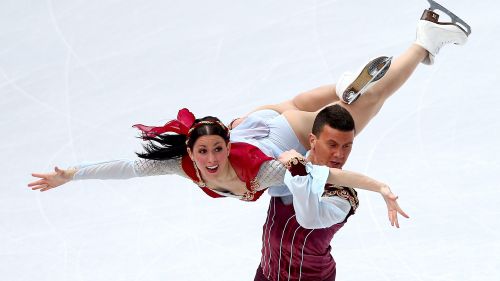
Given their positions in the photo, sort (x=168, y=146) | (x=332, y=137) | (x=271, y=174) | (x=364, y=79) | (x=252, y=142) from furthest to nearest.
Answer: (x=364, y=79), (x=252, y=142), (x=168, y=146), (x=271, y=174), (x=332, y=137)

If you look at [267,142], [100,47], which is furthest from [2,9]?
[267,142]

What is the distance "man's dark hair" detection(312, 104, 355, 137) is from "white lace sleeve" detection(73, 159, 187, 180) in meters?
0.70

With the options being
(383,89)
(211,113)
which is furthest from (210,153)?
(211,113)

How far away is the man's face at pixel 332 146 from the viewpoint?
4156 mm

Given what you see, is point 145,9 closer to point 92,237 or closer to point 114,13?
point 114,13

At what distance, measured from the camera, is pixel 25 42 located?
838 centimetres

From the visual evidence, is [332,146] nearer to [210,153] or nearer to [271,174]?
[271,174]

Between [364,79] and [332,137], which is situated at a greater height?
[364,79]

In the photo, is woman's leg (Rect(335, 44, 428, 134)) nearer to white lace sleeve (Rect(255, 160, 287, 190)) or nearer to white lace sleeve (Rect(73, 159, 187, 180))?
white lace sleeve (Rect(255, 160, 287, 190))

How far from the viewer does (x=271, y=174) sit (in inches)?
171

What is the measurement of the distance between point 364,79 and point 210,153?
963mm

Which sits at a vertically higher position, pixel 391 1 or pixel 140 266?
pixel 391 1

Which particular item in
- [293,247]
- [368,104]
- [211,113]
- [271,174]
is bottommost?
[293,247]

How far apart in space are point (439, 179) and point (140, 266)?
2083 mm
